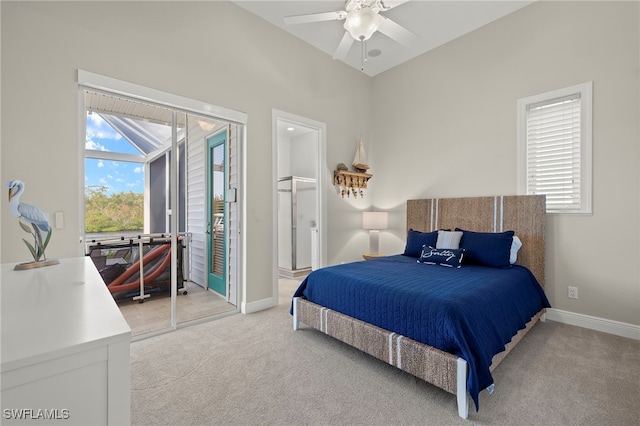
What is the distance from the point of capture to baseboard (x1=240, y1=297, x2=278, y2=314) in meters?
3.38

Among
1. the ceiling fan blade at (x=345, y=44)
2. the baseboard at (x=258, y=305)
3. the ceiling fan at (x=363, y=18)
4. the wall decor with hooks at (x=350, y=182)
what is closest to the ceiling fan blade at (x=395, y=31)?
the ceiling fan at (x=363, y=18)

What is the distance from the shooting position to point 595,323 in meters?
2.87

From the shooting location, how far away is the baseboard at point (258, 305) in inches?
133

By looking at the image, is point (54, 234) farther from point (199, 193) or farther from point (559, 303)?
point (559, 303)

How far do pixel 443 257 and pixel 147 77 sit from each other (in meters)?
3.38

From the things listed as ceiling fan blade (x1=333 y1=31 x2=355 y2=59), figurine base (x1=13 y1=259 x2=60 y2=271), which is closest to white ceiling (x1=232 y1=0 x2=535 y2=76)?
ceiling fan blade (x1=333 y1=31 x2=355 y2=59)

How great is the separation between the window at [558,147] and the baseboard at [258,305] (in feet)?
10.4

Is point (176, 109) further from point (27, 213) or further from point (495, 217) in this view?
point (495, 217)

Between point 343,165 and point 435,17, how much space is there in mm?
2140

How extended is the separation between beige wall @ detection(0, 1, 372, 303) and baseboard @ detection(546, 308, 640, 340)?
2718mm

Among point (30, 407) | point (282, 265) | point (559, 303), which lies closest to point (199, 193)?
point (282, 265)

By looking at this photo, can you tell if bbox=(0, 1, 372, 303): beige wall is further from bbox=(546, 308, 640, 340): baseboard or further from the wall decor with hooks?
bbox=(546, 308, 640, 340): baseboard

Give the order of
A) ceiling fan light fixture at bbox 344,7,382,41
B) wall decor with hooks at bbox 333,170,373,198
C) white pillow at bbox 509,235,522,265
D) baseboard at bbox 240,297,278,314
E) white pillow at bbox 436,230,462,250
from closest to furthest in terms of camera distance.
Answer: ceiling fan light fixture at bbox 344,7,382,41 < white pillow at bbox 509,235,522,265 < white pillow at bbox 436,230,462,250 < baseboard at bbox 240,297,278,314 < wall decor with hooks at bbox 333,170,373,198

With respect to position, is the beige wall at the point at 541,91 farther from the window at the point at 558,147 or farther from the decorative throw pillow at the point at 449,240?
the decorative throw pillow at the point at 449,240
